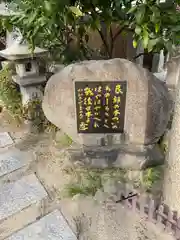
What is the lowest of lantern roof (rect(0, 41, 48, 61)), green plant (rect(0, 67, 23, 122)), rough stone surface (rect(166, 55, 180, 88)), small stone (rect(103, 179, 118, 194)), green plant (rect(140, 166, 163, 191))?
small stone (rect(103, 179, 118, 194))

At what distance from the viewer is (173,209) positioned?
1.75 m

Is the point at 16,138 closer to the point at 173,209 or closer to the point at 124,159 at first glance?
the point at 124,159

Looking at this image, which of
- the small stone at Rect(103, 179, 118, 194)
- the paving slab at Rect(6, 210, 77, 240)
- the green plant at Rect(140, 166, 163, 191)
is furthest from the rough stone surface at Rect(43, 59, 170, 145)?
the paving slab at Rect(6, 210, 77, 240)

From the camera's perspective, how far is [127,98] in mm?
2227

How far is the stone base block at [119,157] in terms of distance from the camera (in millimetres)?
2416

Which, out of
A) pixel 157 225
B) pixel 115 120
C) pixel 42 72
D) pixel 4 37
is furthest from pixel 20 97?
pixel 157 225

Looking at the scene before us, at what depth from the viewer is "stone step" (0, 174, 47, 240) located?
1.98 metres

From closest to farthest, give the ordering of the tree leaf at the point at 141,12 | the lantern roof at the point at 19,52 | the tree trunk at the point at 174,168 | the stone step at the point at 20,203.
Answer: the tree leaf at the point at 141,12, the tree trunk at the point at 174,168, the stone step at the point at 20,203, the lantern roof at the point at 19,52

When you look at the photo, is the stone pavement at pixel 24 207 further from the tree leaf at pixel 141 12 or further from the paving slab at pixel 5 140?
the tree leaf at pixel 141 12

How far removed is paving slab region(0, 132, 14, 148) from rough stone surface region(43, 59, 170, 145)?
84cm

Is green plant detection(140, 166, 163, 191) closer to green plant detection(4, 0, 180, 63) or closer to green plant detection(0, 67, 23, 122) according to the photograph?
green plant detection(4, 0, 180, 63)

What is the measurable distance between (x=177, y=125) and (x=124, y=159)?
93 cm

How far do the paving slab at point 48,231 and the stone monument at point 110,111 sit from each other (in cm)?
68

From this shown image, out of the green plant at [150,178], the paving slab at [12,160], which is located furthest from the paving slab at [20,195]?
the green plant at [150,178]
